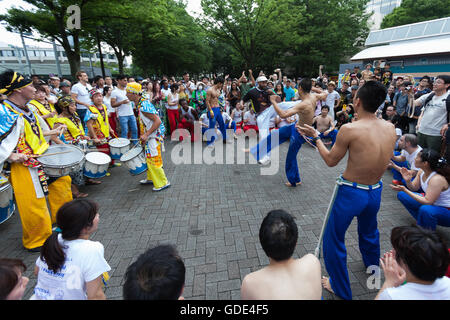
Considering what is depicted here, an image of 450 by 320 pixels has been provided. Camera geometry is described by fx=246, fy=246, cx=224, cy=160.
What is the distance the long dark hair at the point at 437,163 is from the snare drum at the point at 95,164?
4.90 meters

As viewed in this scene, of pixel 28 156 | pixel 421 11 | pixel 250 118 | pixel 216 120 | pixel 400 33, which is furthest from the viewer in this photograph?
pixel 421 11

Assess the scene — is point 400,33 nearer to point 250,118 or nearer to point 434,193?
point 250,118

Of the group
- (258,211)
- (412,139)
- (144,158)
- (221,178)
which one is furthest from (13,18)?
(412,139)

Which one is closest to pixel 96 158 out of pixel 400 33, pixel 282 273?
pixel 282 273

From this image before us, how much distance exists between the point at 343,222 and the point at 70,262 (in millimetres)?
2290

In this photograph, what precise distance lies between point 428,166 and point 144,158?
4.60 meters

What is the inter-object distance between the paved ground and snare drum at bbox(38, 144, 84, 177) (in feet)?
3.37

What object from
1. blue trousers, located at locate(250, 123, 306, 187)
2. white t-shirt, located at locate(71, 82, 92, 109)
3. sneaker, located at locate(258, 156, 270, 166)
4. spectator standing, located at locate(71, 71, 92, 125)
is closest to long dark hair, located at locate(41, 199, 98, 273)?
blue trousers, located at locate(250, 123, 306, 187)

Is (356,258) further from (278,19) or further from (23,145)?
(278,19)

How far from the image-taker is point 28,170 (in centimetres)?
303

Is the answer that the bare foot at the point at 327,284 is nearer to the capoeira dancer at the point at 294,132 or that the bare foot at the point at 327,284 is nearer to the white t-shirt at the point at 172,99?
the capoeira dancer at the point at 294,132

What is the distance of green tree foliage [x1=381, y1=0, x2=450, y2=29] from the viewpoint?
28.4m

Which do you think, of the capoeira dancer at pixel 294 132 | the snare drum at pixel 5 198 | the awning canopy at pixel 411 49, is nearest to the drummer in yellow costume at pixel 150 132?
the snare drum at pixel 5 198

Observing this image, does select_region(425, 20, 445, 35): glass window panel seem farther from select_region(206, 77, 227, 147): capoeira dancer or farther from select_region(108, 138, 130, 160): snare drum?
select_region(108, 138, 130, 160): snare drum
